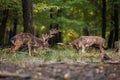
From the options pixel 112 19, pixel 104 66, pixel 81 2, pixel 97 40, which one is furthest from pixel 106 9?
pixel 104 66

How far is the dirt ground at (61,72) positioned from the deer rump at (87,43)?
8089mm

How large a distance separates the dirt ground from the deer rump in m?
8.09

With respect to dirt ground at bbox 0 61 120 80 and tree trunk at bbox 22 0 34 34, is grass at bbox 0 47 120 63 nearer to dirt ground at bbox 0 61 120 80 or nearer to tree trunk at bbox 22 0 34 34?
tree trunk at bbox 22 0 34 34

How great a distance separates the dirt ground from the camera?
7023 millimetres

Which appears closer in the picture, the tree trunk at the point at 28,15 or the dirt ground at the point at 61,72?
the dirt ground at the point at 61,72

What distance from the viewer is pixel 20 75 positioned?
22.7 feet

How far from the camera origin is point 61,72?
761cm

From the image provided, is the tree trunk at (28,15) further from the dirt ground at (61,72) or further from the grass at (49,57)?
the dirt ground at (61,72)

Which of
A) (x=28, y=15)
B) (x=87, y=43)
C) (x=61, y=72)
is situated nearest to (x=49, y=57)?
(x=61, y=72)

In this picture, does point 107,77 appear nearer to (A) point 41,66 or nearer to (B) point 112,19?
(A) point 41,66

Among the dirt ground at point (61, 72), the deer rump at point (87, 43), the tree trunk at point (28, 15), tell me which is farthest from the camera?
the deer rump at point (87, 43)

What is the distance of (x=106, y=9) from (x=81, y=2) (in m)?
3.89

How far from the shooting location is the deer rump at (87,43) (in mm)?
16688

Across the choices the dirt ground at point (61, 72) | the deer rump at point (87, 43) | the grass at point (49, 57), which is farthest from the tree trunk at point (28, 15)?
the dirt ground at point (61, 72)
